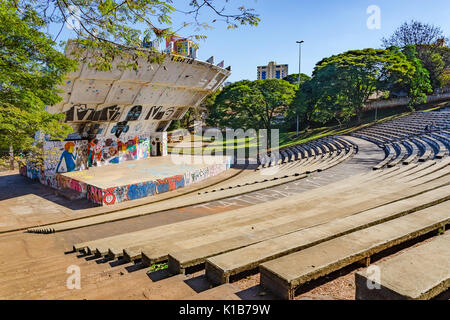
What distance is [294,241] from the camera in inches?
159

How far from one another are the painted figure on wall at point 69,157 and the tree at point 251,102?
58.4ft

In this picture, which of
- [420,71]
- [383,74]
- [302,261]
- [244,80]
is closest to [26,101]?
[302,261]

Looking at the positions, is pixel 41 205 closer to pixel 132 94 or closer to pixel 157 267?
pixel 132 94

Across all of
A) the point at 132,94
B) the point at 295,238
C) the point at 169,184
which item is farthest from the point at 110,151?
the point at 295,238

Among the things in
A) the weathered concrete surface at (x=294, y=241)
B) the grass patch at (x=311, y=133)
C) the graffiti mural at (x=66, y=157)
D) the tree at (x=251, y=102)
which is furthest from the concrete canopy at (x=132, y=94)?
the weathered concrete surface at (x=294, y=241)

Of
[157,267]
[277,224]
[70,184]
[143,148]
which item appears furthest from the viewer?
[143,148]

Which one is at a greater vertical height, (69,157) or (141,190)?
(69,157)

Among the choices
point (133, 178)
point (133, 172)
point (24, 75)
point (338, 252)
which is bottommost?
point (133, 178)

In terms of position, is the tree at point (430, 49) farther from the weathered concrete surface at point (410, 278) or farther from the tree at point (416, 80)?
the weathered concrete surface at point (410, 278)

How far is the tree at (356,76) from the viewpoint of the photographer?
3394 centimetres

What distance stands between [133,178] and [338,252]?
65.5 ft

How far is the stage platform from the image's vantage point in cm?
1890

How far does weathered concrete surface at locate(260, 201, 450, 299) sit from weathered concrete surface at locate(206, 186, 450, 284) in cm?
32

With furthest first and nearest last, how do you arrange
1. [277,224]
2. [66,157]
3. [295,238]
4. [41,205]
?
[66,157]
[41,205]
[277,224]
[295,238]
